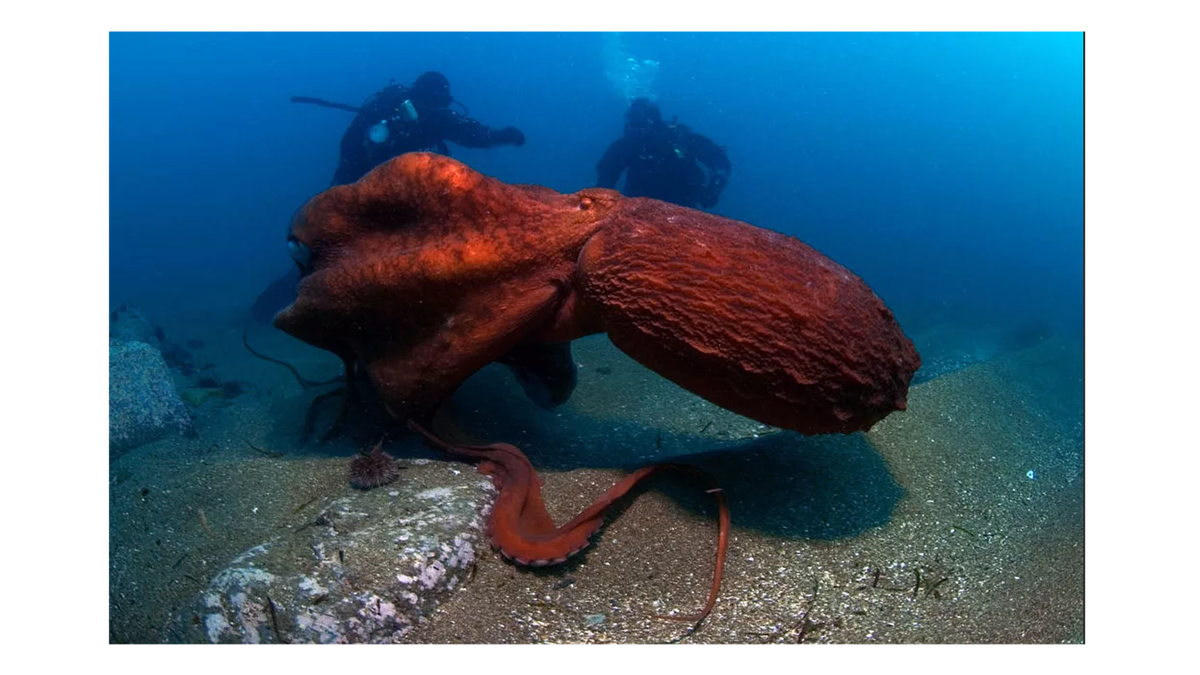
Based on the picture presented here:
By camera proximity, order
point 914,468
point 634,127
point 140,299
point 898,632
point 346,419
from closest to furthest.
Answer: point 898,632 < point 914,468 < point 346,419 < point 634,127 < point 140,299

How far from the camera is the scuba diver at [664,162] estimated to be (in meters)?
14.1

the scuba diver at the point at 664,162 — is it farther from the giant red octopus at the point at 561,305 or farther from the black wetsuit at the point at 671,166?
the giant red octopus at the point at 561,305

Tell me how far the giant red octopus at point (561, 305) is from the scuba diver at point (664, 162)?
10264 mm

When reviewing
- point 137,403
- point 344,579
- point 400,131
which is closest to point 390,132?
point 400,131

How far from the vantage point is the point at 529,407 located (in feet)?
18.6

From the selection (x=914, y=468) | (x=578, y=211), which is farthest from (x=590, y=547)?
(x=914, y=468)

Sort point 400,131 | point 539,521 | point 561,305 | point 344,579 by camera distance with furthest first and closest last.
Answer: point 400,131 < point 561,305 < point 539,521 < point 344,579

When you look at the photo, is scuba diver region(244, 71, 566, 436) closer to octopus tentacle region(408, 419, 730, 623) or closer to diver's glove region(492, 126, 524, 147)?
diver's glove region(492, 126, 524, 147)

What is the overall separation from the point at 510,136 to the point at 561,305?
11.4 metres

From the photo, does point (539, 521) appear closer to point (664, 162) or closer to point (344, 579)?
point (344, 579)

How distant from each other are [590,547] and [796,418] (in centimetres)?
142

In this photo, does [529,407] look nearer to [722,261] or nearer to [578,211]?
[578,211]

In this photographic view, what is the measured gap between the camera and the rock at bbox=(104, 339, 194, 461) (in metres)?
6.32

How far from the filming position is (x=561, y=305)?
13.1ft
